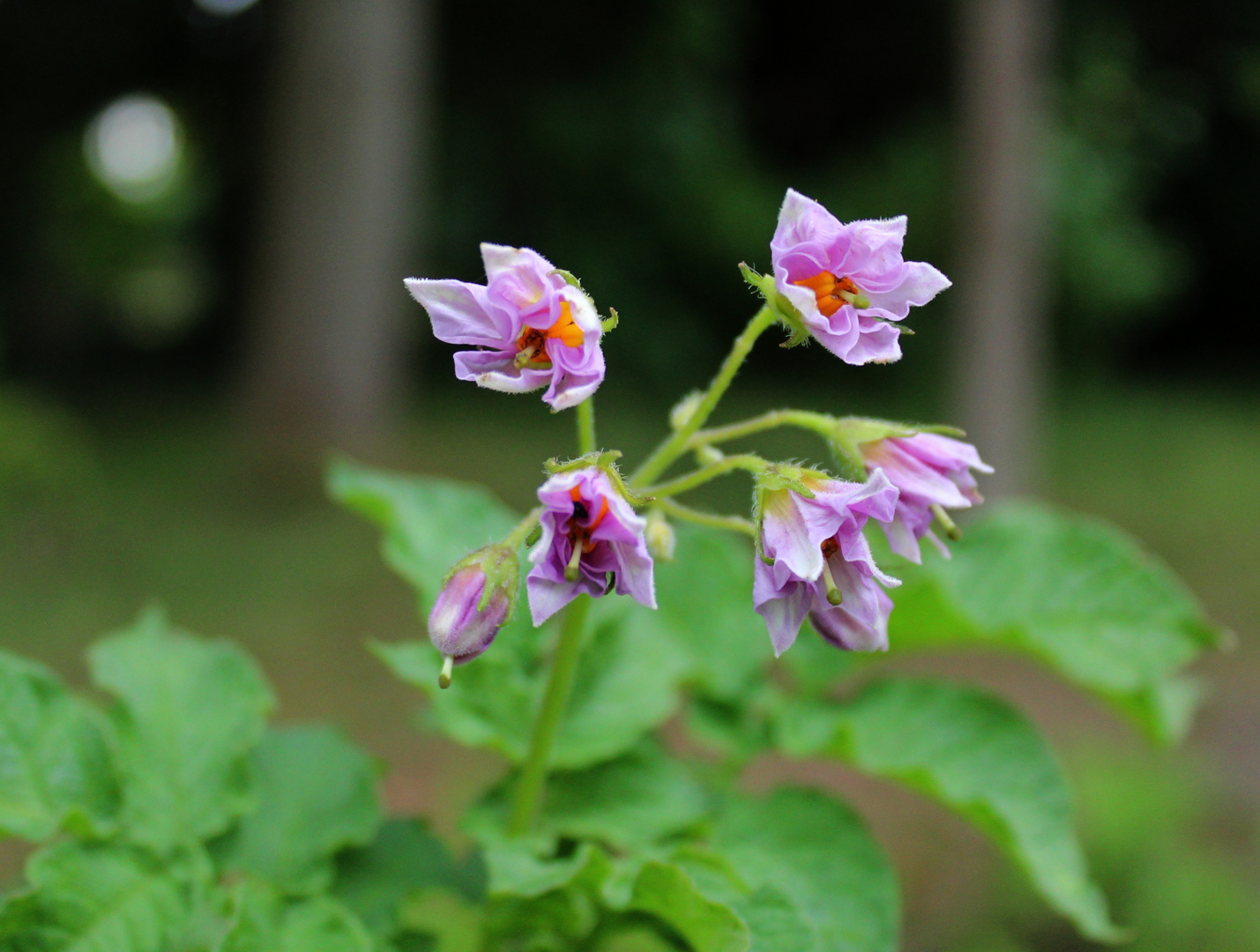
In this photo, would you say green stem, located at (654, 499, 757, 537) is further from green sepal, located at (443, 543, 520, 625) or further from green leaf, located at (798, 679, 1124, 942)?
green leaf, located at (798, 679, 1124, 942)

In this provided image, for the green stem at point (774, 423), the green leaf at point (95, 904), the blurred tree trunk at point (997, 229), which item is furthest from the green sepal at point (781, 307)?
the blurred tree trunk at point (997, 229)

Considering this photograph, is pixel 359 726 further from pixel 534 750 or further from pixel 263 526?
pixel 534 750

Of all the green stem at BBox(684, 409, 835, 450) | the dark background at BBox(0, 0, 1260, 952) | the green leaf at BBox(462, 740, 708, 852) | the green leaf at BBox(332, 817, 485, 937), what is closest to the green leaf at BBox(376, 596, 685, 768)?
the green leaf at BBox(462, 740, 708, 852)

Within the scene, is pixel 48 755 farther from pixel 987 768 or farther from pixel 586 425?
pixel 987 768

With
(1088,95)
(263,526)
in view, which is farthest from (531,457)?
(1088,95)

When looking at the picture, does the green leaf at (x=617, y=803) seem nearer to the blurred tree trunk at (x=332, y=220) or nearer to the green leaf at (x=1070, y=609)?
the green leaf at (x=1070, y=609)

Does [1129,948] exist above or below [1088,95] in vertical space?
below
